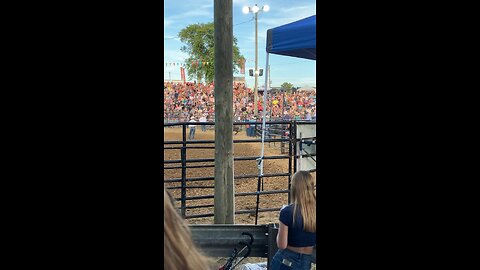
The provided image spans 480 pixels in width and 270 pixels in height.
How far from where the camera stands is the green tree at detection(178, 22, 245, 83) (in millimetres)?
28984

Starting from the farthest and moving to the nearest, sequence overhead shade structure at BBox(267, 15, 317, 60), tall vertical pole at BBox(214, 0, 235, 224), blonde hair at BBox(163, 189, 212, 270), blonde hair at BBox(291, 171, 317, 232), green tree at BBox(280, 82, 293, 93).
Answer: green tree at BBox(280, 82, 293, 93) < overhead shade structure at BBox(267, 15, 317, 60) < tall vertical pole at BBox(214, 0, 235, 224) < blonde hair at BBox(291, 171, 317, 232) < blonde hair at BBox(163, 189, 212, 270)

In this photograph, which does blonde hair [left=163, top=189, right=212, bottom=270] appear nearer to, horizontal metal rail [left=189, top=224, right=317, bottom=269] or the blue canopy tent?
horizontal metal rail [left=189, top=224, right=317, bottom=269]

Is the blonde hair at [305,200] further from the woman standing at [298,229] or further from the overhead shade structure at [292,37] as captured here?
the overhead shade structure at [292,37]

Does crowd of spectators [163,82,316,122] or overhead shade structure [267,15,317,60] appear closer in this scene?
overhead shade structure [267,15,317,60]

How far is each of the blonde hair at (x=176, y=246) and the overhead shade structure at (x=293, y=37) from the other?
3.74m

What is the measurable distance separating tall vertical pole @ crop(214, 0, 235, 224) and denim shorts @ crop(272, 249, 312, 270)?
4.69ft

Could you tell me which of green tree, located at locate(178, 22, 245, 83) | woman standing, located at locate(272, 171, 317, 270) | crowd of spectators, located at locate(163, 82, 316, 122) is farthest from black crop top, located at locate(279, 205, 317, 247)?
green tree, located at locate(178, 22, 245, 83)

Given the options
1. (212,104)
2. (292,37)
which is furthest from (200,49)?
(292,37)

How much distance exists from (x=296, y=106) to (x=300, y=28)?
22.6 m

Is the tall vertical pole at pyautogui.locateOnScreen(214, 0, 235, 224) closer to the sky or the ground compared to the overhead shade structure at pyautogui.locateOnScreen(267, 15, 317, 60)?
closer to the ground

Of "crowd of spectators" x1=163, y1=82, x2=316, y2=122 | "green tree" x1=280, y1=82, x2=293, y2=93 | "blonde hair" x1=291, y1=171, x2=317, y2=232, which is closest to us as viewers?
"blonde hair" x1=291, y1=171, x2=317, y2=232

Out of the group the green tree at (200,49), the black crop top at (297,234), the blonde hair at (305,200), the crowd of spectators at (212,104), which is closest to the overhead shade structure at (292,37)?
Result: the blonde hair at (305,200)

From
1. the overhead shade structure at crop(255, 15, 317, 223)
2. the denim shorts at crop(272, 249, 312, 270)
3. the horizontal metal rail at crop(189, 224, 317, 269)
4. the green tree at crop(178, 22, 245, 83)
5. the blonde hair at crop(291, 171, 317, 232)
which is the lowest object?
the denim shorts at crop(272, 249, 312, 270)
